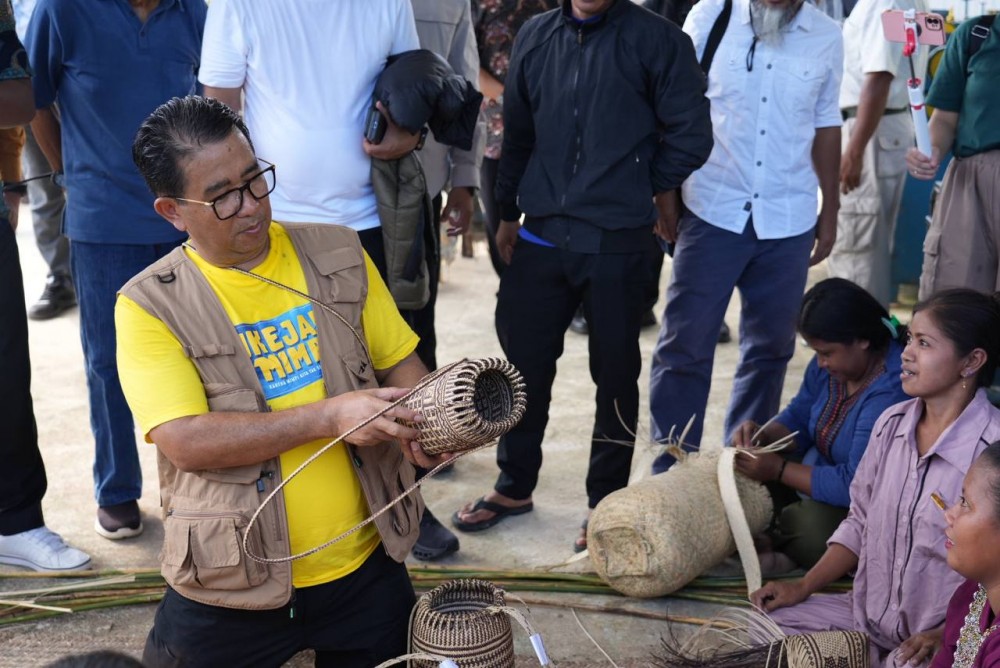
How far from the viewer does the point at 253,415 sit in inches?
87.9

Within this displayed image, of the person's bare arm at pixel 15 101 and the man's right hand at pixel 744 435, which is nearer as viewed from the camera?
the person's bare arm at pixel 15 101

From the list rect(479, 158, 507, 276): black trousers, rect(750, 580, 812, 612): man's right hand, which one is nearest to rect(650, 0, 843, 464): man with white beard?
rect(750, 580, 812, 612): man's right hand

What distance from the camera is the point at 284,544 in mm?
2297

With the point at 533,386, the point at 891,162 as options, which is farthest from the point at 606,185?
the point at 891,162

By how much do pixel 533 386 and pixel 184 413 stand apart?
1.95 meters

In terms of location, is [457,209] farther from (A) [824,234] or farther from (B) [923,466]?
(B) [923,466]

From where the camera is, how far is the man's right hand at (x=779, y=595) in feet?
10.8

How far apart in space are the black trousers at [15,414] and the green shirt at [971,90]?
3.38 metres

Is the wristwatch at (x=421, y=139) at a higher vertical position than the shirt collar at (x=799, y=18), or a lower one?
lower

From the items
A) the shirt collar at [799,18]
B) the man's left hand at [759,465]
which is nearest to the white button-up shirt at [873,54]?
the shirt collar at [799,18]

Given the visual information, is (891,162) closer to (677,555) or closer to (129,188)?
(677,555)

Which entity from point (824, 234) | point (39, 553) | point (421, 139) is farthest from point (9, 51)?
point (824, 234)

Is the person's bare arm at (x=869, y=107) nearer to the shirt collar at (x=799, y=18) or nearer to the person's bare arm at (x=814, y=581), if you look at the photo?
the shirt collar at (x=799, y=18)

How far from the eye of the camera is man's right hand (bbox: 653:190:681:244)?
13.8ft
